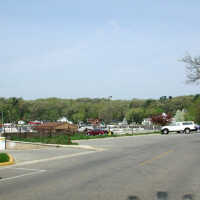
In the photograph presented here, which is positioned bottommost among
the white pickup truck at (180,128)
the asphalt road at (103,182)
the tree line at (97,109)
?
the asphalt road at (103,182)

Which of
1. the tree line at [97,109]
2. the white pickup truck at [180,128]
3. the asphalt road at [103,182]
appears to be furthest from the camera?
the tree line at [97,109]

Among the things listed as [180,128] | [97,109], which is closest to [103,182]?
[180,128]

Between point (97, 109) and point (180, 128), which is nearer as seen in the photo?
point (180, 128)

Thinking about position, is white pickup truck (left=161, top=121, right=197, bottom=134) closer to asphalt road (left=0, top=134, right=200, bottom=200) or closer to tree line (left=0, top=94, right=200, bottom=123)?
asphalt road (left=0, top=134, right=200, bottom=200)

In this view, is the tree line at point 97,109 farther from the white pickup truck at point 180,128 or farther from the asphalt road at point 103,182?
the asphalt road at point 103,182

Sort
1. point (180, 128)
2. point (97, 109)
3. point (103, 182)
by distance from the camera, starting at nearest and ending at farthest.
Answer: point (103, 182) → point (180, 128) → point (97, 109)

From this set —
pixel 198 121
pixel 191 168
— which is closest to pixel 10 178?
pixel 191 168

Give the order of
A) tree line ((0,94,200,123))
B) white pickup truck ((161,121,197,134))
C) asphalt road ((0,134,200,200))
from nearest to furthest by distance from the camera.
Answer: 1. asphalt road ((0,134,200,200))
2. white pickup truck ((161,121,197,134))
3. tree line ((0,94,200,123))

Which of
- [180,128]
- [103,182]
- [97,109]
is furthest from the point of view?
[97,109]

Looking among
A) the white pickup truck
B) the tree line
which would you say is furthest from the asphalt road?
the tree line

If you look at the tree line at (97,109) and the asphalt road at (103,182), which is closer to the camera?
the asphalt road at (103,182)

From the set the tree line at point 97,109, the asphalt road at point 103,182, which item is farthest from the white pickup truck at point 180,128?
the tree line at point 97,109

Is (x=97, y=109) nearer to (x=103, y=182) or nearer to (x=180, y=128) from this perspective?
(x=180, y=128)

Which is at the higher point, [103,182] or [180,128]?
[180,128]
